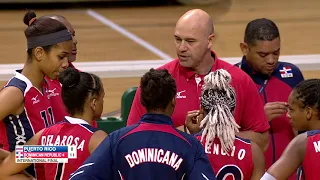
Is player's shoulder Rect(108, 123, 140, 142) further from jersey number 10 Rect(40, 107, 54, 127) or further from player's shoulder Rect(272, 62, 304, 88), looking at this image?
player's shoulder Rect(272, 62, 304, 88)

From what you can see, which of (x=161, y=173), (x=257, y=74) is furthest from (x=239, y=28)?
(x=161, y=173)

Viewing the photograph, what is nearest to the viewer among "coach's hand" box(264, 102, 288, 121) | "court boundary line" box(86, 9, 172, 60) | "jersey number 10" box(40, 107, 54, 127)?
"jersey number 10" box(40, 107, 54, 127)

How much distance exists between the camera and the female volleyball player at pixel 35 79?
13.3ft

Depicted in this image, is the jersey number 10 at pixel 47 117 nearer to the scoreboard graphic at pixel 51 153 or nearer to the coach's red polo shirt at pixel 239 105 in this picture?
the coach's red polo shirt at pixel 239 105

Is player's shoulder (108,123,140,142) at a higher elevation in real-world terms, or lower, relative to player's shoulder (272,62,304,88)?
higher

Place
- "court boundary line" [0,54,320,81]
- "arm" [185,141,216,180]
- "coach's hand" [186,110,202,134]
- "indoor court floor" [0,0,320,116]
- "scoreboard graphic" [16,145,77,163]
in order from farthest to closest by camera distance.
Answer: "indoor court floor" [0,0,320,116] → "court boundary line" [0,54,320,81] → "coach's hand" [186,110,202,134] → "scoreboard graphic" [16,145,77,163] → "arm" [185,141,216,180]

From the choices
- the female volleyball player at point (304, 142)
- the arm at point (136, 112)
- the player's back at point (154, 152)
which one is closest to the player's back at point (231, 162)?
the female volleyball player at point (304, 142)

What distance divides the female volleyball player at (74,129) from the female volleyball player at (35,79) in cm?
37

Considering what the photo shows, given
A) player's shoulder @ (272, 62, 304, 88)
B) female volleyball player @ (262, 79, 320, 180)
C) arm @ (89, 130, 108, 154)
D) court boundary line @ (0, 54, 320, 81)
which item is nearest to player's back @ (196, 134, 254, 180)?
female volleyball player @ (262, 79, 320, 180)

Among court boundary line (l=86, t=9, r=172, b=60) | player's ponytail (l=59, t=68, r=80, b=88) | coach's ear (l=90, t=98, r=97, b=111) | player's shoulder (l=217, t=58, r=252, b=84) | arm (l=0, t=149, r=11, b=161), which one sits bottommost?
court boundary line (l=86, t=9, r=172, b=60)

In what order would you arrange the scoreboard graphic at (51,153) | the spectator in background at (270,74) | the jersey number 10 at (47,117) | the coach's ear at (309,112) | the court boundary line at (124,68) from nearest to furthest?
the scoreboard graphic at (51,153) < the coach's ear at (309,112) < the jersey number 10 at (47,117) < the spectator in background at (270,74) < the court boundary line at (124,68)

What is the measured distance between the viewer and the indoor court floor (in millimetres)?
9531

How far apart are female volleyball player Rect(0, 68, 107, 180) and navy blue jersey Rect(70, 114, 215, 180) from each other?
315mm

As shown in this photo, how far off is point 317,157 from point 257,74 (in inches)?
58.7
